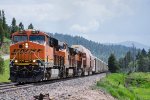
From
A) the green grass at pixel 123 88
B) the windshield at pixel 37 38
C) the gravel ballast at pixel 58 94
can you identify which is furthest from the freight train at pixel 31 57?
the gravel ballast at pixel 58 94

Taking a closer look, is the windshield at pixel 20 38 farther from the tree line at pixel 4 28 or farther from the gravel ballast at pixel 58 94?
the tree line at pixel 4 28

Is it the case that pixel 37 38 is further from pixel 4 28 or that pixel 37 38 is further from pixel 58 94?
pixel 4 28

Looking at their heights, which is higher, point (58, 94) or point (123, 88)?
point (58, 94)

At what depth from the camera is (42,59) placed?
33.2 metres

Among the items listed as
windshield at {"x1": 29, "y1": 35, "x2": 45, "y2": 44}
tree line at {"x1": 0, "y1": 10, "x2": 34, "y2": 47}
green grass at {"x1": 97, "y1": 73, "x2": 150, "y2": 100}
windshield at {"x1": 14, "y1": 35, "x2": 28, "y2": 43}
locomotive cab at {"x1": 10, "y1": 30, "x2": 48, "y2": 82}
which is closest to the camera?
locomotive cab at {"x1": 10, "y1": 30, "x2": 48, "y2": 82}

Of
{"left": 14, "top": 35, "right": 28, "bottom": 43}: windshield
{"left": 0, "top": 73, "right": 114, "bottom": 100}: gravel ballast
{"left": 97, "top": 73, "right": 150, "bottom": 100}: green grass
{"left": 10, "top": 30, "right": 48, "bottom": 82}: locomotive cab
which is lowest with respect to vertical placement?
{"left": 97, "top": 73, "right": 150, "bottom": 100}: green grass

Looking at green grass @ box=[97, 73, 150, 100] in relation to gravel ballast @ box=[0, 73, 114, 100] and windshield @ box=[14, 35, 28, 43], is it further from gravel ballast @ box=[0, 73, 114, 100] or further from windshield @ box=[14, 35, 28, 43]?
windshield @ box=[14, 35, 28, 43]

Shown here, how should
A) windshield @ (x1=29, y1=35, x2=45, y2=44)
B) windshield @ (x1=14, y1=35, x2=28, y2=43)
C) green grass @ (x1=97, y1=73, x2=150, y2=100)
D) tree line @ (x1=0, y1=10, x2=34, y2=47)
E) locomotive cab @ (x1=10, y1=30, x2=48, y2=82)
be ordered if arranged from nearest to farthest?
locomotive cab @ (x1=10, y1=30, x2=48, y2=82) < green grass @ (x1=97, y1=73, x2=150, y2=100) < windshield @ (x1=14, y1=35, x2=28, y2=43) < windshield @ (x1=29, y1=35, x2=45, y2=44) < tree line @ (x1=0, y1=10, x2=34, y2=47)

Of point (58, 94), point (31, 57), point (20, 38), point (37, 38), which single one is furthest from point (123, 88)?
point (58, 94)

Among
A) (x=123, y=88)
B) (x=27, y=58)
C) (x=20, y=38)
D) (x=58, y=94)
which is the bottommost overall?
(x=123, y=88)

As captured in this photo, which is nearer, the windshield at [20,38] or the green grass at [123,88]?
the green grass at [123,88]

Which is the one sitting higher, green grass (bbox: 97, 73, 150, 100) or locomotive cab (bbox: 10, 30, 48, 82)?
locomotive cab (bbox: 10, 30, 48, 82)

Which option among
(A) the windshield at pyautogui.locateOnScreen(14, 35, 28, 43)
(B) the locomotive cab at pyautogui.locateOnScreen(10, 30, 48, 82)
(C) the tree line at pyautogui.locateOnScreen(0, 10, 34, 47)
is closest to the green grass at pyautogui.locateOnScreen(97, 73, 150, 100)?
(B) the locomotive cab at pyautogui.locateOnScreen(10, 30, 48, 82)

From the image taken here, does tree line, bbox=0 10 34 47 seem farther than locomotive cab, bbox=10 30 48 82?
Yes
